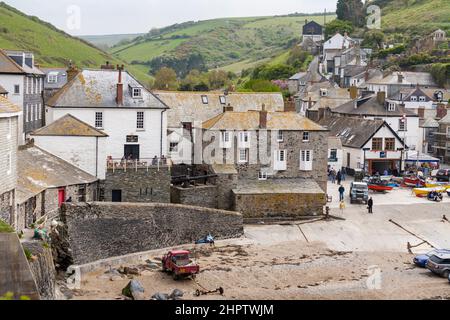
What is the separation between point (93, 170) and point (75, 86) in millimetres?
6657

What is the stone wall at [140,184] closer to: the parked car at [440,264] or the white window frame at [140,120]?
the white window frame at [140,120]

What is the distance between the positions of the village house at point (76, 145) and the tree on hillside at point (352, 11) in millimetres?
105086

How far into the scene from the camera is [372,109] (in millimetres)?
65750

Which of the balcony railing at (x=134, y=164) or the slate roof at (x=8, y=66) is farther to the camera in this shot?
the slate roof at (x=8, y=66)

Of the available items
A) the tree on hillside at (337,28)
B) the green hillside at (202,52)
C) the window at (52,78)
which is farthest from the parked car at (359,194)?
the green hillside at (202,52)

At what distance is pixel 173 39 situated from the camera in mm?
199125

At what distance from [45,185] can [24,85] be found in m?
15.6

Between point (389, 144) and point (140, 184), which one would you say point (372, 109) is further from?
point (140, 184)

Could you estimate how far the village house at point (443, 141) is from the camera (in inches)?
2625

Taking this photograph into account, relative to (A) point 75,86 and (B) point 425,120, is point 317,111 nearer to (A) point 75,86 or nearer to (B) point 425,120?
(B) point 425,120

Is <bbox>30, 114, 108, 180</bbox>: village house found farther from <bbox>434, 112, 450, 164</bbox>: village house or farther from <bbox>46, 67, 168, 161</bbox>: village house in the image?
<bbox>434, 112, 450, 164</bbox>: village house

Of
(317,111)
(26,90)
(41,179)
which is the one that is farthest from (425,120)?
(41,179)

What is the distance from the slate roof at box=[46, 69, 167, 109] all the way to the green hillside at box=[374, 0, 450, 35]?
91.2 meters
